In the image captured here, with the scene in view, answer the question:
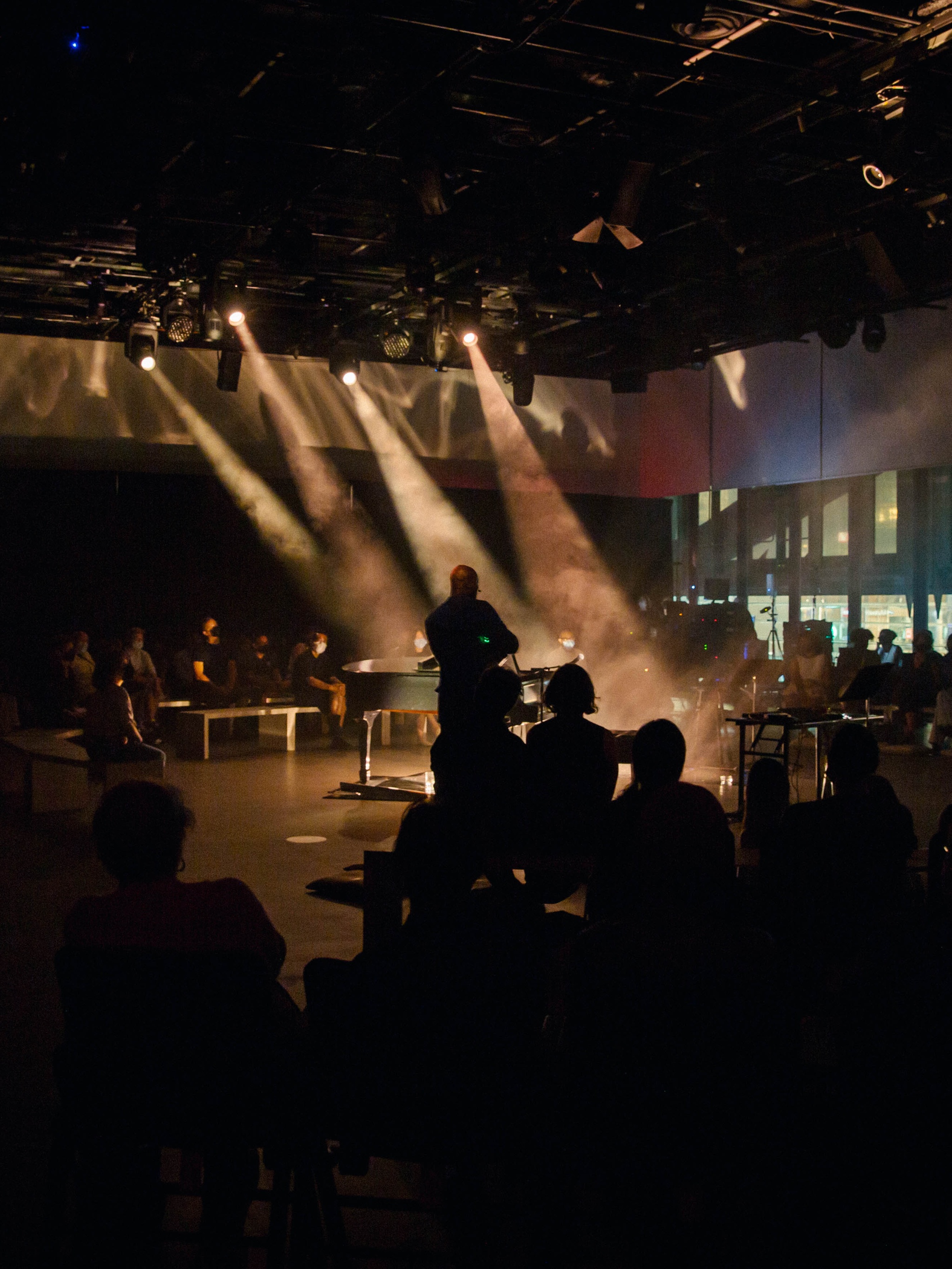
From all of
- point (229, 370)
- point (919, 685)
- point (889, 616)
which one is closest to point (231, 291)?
point (229, 370)

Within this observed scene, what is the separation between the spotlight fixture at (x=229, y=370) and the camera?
11438mm

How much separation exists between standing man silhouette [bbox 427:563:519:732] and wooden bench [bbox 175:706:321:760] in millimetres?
4890

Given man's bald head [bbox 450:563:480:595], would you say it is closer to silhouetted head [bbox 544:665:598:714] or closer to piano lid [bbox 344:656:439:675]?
piano lid [bbox 344:656:439:675]

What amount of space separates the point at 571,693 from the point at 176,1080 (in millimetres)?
2276

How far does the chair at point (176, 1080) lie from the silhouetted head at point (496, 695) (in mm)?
2054

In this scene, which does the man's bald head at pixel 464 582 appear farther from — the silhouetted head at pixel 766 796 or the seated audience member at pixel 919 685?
the seated audience member at pixel 919 685

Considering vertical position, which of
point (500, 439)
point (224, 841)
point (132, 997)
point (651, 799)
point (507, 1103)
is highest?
point (500, 439)

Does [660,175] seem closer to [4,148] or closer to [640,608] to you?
[4,148]

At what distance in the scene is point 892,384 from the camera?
458 inches

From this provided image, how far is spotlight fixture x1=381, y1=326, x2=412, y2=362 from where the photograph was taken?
1090 cm

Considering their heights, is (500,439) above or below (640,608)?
above

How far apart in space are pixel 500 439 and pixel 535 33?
29.1ft

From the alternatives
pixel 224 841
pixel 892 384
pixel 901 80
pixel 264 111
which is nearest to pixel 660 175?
pixel 901 80

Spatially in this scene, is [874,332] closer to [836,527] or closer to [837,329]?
[837,329]
